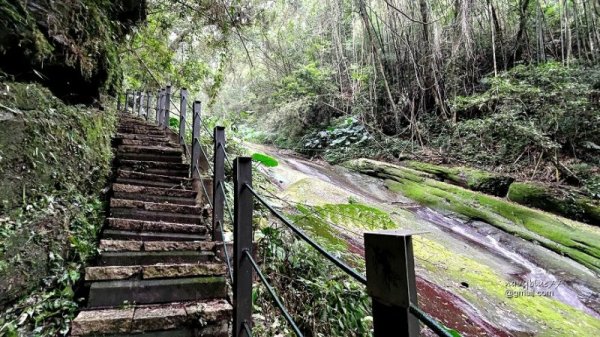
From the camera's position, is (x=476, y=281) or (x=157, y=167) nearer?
(x=476, y=281)

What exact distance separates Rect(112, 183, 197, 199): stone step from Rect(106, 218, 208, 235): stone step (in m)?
0.52

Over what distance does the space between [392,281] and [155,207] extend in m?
3.04

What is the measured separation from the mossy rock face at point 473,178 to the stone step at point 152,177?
21.8ft

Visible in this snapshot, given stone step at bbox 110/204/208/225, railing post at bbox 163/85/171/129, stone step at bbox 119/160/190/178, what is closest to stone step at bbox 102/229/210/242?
stone step at bbox 110/204/208/225

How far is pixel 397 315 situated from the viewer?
25.6 inches

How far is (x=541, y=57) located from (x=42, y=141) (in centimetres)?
1032

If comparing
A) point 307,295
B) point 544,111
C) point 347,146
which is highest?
point 544,111

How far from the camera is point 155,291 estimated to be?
A: 2311mm

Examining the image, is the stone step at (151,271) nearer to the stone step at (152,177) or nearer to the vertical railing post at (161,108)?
the stone step at (152,177)

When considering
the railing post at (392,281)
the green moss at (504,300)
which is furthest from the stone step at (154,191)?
the railing post at (392,281)

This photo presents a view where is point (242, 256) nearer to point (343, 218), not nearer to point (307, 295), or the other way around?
point (307, 295)

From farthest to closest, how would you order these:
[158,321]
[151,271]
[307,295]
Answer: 1. [307,295]
2. [151,271]
3. [158,321]

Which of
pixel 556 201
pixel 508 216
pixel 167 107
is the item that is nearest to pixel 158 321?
pixel 167 107

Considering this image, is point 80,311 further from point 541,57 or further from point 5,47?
point 541,57
